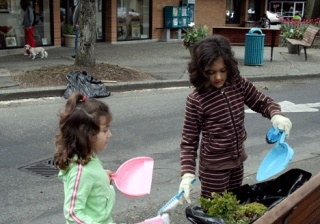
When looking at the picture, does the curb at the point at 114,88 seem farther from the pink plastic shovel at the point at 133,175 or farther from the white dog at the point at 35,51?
the pink plastic shovel at the point at 133,175

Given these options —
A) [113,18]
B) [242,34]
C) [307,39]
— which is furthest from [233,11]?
[242,34]

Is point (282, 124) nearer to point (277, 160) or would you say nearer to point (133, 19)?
point (277, 160)

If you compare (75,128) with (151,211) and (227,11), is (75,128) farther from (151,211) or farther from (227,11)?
(227,11)

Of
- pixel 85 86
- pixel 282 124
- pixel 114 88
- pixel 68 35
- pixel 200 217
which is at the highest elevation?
pixel 282 124

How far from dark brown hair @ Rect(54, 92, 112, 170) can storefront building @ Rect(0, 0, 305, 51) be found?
13.2 metres

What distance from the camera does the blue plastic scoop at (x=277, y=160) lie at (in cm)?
269

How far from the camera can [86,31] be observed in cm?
1114

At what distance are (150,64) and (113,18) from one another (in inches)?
199

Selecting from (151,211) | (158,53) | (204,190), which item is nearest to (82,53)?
(158,53)

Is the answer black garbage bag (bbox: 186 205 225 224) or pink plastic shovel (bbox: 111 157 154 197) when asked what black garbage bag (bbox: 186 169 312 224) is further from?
pink plastic shovel (bbox: 111 157 154 197)

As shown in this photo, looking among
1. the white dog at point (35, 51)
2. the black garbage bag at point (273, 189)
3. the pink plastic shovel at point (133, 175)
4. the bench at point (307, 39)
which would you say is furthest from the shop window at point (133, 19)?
the pink plastic shovel at point (133, 175)

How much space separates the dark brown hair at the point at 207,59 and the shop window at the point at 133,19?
1558 cm

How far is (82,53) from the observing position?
11234 mm

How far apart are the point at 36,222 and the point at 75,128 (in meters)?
2.25
